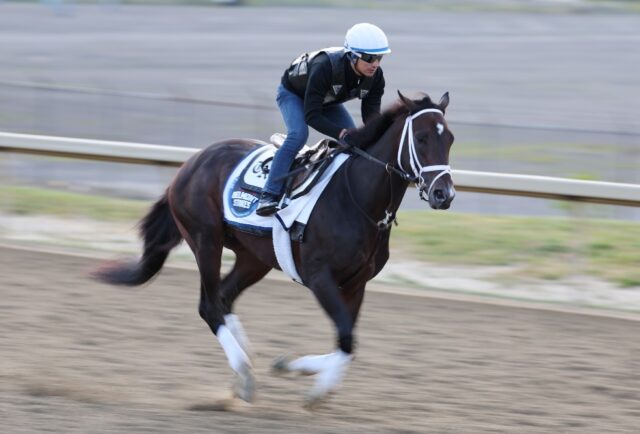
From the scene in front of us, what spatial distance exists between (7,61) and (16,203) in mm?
12349

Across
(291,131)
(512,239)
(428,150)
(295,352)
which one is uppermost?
(428,150)

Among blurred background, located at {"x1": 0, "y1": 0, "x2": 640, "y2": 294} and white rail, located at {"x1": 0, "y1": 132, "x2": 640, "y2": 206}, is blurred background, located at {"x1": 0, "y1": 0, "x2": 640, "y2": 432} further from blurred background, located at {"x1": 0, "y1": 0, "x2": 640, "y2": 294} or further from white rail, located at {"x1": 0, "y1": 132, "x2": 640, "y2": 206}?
white rail, located at {"x1": 0, "y1": 132, "x2": 640, "y2": 206}

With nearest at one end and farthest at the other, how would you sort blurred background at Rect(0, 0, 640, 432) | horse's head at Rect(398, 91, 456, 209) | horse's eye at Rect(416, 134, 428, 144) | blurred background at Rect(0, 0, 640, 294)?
horse's head at Rect(398, 91, 456, 209) → horse's eye at Rect(416, 134, 428, 144) → blurred background at Rect(0, 0, 640, 432) → blurred background at Rect(0, 0, 640, 294)

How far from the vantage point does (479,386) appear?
666 cm

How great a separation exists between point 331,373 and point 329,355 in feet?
0.37

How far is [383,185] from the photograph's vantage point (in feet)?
20.1

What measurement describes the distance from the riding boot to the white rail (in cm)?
279

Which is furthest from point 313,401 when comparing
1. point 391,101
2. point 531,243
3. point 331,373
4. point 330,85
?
point 391,101

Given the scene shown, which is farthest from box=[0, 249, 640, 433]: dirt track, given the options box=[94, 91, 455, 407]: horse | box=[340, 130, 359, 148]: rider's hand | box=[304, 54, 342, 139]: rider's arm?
box=[304, 54, 342, 139]: rider's arm

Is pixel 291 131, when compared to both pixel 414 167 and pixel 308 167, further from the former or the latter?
pixel 414 167

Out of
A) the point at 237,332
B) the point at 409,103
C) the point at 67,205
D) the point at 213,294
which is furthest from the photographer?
the point at 67,205

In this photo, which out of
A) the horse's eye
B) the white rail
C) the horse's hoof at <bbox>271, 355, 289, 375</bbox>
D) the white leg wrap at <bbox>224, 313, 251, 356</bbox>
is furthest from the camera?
the white rail

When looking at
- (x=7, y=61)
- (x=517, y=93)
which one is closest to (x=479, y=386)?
(x=517, y=93)

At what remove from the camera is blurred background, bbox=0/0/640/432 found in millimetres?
9297
